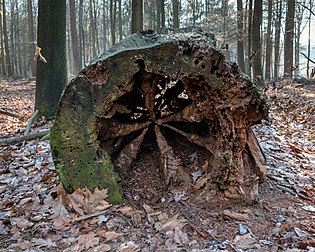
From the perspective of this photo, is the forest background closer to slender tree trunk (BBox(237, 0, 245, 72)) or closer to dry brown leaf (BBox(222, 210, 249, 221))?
slender tree trunk (BBox(237, 0, 245, 72))

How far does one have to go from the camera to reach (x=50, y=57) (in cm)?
692

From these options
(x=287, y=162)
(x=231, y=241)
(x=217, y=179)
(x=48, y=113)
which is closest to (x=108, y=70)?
(x=217, y=179)

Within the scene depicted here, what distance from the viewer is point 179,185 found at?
3.09 meters

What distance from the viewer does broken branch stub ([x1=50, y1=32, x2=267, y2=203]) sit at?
108 inches

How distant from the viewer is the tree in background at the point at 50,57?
266 inches

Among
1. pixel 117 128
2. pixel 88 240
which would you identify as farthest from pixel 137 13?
pixel 88 240

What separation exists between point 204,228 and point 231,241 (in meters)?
0.25

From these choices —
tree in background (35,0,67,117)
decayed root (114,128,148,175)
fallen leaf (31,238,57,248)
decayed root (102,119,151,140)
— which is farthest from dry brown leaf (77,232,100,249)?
tree in background (35,0,67,117)

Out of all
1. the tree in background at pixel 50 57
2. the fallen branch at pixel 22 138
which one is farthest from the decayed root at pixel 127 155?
the tree in background at pixel 50 57

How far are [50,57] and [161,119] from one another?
15.0 feet

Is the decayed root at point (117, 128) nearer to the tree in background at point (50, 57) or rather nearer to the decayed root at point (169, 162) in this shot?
the decayed root at point (169, 162)

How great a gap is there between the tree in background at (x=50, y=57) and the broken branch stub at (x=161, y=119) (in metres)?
4.17

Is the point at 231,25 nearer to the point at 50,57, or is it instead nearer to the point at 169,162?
the point at 50,57

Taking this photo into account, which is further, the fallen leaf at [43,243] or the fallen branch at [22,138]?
the fallen branch at [22,138]
